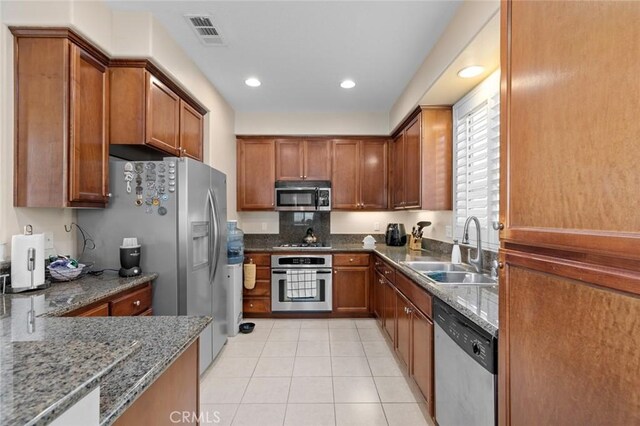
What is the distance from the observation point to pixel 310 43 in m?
2.51

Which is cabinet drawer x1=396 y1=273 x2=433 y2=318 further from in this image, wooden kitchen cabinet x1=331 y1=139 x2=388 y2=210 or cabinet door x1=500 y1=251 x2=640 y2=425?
wooden kitchen cabinet x1=331 y1=139 x2=388 y2=210

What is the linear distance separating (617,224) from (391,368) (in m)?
2.42

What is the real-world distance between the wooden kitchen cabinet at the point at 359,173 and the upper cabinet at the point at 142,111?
2210 millimetres

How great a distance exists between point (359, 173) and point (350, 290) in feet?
5.21

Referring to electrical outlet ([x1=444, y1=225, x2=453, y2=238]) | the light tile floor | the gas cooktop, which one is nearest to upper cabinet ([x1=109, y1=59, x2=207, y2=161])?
the gas cooktop

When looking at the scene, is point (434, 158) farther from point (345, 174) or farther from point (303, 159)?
point (303, 159)

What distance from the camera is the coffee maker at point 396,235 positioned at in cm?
407

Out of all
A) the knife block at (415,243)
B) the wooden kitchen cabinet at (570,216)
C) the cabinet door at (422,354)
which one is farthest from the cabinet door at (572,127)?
the knife block at (415,243)

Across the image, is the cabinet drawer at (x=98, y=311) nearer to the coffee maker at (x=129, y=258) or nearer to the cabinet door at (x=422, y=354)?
the coffee maker at (x=129, y=258)

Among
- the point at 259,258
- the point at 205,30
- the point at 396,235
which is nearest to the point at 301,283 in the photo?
the point at 259,258

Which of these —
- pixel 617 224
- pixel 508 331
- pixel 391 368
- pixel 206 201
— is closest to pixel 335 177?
pixel 206 201

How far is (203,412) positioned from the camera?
2.09 metres

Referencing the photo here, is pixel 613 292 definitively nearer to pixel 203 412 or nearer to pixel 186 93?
pixel 203 412

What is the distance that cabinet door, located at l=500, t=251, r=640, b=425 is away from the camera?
0.61 m
